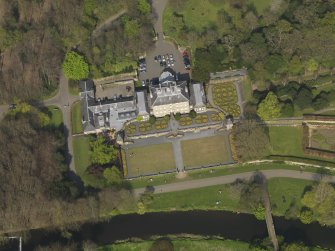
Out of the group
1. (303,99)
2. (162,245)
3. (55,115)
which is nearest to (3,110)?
(55,115)

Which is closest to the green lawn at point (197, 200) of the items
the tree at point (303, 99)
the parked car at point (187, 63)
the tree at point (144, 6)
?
the tree at point (303, 99)

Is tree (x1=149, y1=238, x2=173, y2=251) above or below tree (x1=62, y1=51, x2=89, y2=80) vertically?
below

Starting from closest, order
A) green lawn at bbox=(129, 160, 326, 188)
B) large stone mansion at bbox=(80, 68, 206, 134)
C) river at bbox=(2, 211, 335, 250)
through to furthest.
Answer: river at bbox=(2, 211, 335, 250) < green lawn at bbox=(129, 160, 326, 188) < large stone mansion at bbox=(80, 68, 206, 134)

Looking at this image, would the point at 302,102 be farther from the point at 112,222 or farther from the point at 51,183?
the point at 51,183

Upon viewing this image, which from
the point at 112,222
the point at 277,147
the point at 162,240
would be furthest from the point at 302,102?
the point at 112,222

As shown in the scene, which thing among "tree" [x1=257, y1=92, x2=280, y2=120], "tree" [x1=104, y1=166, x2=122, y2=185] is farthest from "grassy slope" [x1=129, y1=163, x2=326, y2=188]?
"tree" [x1=257, y1=92, x2=280, y2=120]

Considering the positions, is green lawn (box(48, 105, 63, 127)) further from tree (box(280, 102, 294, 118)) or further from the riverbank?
tree (box(280, 102, 294, 118))

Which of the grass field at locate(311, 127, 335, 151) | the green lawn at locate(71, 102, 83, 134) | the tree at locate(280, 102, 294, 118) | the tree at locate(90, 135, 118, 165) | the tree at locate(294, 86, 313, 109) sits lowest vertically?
the grass field at locate(311, 127, 335, 151)
